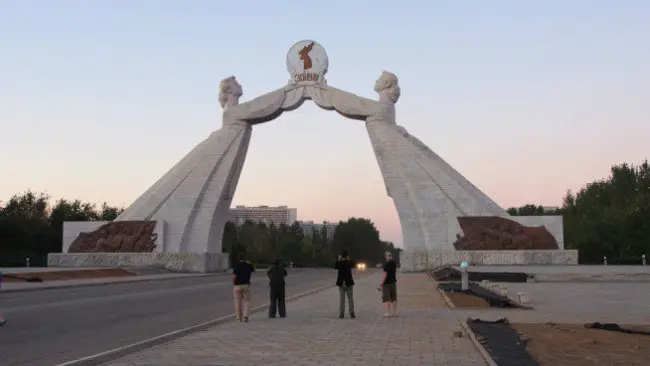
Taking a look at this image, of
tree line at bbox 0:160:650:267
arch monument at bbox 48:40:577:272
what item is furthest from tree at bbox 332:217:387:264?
arch monument at bbox 48:40:577:272

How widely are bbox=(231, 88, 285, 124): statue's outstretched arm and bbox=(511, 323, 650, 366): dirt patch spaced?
104 ft

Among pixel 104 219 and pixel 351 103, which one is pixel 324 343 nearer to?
pixel 351 103

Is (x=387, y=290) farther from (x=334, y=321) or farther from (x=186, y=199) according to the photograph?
(x=186, y=199)

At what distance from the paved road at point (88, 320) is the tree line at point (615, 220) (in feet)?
118

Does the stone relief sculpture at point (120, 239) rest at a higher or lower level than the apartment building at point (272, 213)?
lower

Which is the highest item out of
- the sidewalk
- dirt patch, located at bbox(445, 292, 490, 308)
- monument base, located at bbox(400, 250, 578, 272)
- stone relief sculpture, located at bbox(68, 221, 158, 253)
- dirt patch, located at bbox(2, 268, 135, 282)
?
stone relief sculpture, located at bbox(68, 221, 158, 253)

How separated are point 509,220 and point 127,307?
25.1 m

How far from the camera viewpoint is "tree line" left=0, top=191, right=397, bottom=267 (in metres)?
44.7

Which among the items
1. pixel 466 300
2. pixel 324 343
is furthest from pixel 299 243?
pixel 324 343

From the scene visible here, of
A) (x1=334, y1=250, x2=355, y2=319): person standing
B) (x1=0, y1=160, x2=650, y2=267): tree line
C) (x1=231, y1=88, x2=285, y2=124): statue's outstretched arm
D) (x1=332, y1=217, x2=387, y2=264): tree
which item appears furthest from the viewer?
(x1=332, y1=217, x2=387, y2=264): tree

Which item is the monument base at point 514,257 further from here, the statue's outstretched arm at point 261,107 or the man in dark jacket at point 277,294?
the man in dark jacket at point 277,294

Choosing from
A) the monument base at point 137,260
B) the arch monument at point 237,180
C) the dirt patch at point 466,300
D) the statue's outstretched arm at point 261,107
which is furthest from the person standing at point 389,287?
the statue's outstretched arm at point 261,107

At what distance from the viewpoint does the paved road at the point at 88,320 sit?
7.59 m

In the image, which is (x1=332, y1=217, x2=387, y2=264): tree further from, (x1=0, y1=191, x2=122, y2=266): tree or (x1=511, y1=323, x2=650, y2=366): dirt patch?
(x1=511, y1=323, x2=650, y2=366): dirt patch
